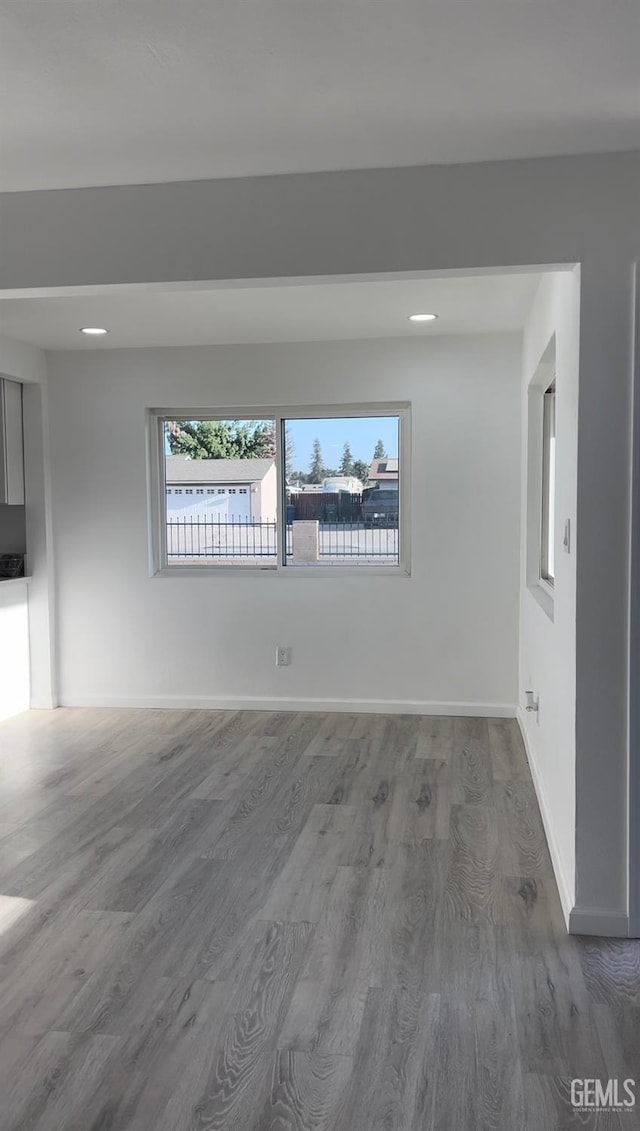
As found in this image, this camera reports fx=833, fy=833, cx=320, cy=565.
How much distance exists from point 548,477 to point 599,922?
255 centimetres

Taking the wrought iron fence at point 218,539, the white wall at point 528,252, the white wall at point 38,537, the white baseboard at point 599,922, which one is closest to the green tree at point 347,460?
the wrought iron fence at point 218,539

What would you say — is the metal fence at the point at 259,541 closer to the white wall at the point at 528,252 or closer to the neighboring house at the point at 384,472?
the neighboring house at the point at 384,472

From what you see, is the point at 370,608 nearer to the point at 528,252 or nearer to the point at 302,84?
the point at 528,252

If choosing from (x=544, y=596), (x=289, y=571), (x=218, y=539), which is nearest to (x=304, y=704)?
(x=289, y=571)

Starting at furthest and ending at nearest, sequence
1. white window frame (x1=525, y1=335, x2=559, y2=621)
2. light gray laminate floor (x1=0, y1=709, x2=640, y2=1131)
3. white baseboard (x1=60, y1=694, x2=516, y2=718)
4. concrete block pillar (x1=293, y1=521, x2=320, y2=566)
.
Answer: concrete block pillar (x1=293, y1=521, x2=320, y2=566) → white baseboard (x1=60, y1=694, x2=516, y2=718) → white window frame (x1=525, y1=335, x2=559, y2=621) → light gray laminate floor (x1=0, y1=709, x2=640, y2=1131)

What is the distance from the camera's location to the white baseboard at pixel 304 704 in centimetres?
510

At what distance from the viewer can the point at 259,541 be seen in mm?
5379

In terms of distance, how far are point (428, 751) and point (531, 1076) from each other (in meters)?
2.55

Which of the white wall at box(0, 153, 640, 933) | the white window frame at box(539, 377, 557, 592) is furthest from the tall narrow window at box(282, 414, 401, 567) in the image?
the white wall at box(0, 153, 640, 933)

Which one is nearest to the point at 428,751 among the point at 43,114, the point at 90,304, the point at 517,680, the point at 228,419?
the point at 517,680

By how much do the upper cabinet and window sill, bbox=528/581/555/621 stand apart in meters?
3.17

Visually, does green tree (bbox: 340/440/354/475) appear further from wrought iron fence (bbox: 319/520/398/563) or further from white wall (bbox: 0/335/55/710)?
white wall (bbox: 0/335/55/710)

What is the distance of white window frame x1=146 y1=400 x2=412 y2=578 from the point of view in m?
5.16

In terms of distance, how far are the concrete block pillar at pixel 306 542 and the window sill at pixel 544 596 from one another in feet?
4.82
